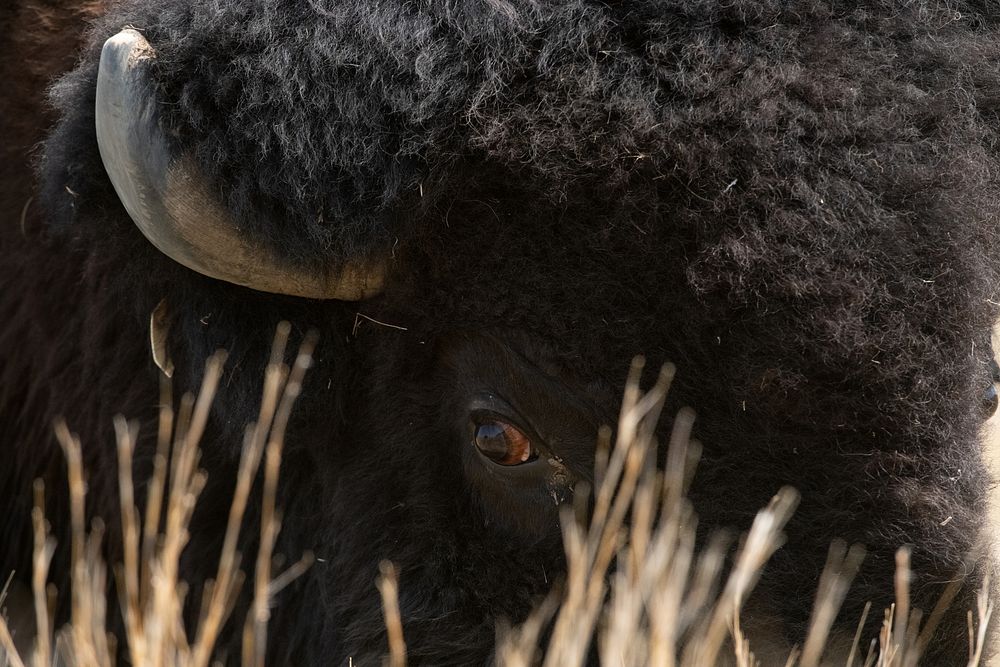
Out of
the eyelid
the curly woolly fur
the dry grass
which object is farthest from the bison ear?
the eyelid

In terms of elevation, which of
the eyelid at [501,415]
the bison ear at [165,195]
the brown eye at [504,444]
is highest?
the bison ear at [165,195]

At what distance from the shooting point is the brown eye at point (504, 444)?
2822mm

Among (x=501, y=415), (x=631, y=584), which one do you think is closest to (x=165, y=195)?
(x=501, y=415)

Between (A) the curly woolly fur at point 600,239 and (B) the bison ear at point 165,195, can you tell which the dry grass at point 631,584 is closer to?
(A) the curly woolly fur at point 600,239

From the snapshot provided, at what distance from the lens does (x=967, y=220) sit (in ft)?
8.30

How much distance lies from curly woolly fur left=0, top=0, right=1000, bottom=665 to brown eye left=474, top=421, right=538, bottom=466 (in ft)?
0.32

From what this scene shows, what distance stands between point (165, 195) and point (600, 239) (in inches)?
40.3

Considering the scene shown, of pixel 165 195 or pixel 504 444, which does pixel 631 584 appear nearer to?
pixel 504 444

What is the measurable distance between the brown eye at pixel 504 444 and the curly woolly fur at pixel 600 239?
0.32 feet

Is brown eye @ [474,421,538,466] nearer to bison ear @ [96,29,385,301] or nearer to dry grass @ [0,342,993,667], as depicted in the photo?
dry grass @ [0,342,993,667]

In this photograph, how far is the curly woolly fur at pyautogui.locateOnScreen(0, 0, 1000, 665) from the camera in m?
2.47

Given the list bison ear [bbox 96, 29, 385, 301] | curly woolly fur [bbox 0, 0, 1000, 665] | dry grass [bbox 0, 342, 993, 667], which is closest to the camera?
dry grass [bbox 0, 342, 993, 667]

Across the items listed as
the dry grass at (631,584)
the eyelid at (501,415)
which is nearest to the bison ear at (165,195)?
the dry grass at (631,584)

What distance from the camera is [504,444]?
283 centimetres
